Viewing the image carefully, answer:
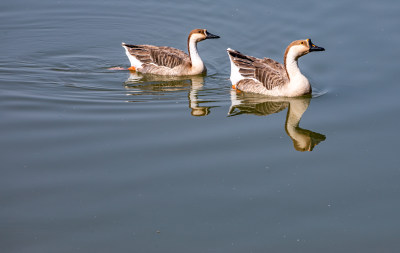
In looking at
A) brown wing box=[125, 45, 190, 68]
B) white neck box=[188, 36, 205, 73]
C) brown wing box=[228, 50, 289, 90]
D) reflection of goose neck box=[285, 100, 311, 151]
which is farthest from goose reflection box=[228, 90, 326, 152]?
brown wing box=[125, 45, 190, 68]

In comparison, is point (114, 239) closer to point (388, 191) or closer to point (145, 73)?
point (388, 191)

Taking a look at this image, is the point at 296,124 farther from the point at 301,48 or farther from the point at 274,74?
the point at 274,74

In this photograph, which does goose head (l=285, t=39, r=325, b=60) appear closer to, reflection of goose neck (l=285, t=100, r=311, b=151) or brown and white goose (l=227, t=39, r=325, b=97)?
brown and white goose (l=227, t=39, r=325, b=97)

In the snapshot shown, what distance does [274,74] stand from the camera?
14.9 m

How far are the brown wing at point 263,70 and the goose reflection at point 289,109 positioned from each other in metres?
0.42

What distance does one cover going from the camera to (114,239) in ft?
27.9

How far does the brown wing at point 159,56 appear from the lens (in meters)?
16.6

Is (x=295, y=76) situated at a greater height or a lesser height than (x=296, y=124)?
greater

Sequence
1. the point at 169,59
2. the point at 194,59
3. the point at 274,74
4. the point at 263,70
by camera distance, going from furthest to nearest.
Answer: the point at 169,59, the point at 194,59, the point at 263,70, the point at 274,74

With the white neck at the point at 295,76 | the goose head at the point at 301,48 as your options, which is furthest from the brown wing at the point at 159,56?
the goose head at the point at 301,48

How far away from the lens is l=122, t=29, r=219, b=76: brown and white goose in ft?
53.6

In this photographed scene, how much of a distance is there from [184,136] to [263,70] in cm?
427

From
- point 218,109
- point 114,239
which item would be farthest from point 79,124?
point 114,239

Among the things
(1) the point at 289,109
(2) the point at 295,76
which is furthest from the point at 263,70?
(1) the point at 289,109
